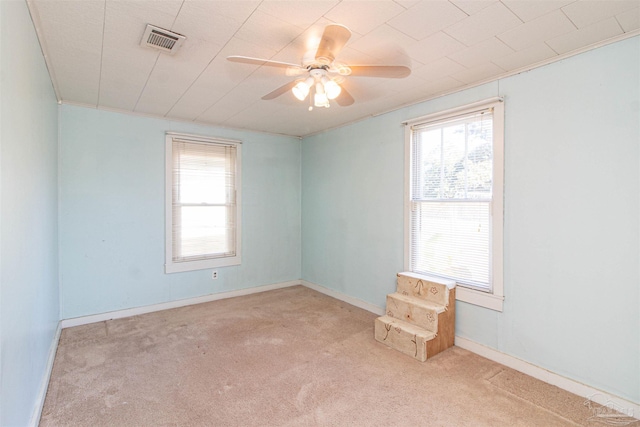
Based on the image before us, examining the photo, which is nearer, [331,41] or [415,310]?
[331,41]

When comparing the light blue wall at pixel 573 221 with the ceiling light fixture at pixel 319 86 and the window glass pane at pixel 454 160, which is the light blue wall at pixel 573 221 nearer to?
the window glass pane at pixel 454 160

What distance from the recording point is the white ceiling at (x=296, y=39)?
5.90 feet

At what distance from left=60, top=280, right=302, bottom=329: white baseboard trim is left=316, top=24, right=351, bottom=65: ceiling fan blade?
3621 mm

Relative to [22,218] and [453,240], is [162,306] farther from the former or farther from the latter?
[453,240]

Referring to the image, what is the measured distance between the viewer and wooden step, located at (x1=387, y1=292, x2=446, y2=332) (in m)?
2.87

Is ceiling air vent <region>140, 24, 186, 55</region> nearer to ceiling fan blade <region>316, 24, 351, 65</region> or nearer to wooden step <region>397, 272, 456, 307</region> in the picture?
ceiling fan blade <region>316, 24, 351, 65</region>

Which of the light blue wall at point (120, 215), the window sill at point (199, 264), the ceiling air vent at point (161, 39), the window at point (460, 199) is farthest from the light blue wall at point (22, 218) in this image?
the window at point (460, 199)

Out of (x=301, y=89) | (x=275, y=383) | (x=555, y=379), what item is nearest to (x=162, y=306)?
(x=275, y=383)

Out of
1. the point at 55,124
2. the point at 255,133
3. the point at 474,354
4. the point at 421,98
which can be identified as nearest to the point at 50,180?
the point at 55,124

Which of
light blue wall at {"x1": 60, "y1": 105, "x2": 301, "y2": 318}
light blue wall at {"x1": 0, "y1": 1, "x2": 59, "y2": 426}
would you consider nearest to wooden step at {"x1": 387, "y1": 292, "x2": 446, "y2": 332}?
light blue wall at {"x1": 60, "y1": 105, "x2": 301, "y2": 318}

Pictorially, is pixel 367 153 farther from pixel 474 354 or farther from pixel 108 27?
pixel 108 27

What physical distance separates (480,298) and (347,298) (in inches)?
75.1

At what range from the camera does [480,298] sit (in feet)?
9.45

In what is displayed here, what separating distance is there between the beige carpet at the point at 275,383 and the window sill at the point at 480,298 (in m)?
0.47
